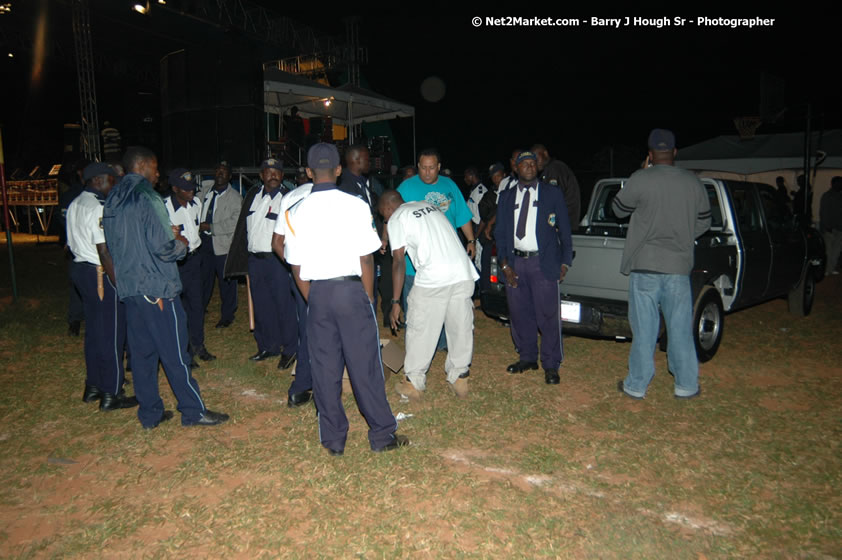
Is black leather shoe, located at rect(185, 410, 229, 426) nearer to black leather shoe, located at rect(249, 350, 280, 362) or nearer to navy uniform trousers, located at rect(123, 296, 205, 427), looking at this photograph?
navy uniform trousers, located at rect(123, 296, 205, 427)

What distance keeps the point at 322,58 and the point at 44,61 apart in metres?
9.70

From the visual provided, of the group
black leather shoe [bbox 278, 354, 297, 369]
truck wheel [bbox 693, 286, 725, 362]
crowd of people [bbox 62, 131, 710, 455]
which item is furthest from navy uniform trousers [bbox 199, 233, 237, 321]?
truck wheel [bbox 693, 286, 725, 362]

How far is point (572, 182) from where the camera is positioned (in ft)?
23.1

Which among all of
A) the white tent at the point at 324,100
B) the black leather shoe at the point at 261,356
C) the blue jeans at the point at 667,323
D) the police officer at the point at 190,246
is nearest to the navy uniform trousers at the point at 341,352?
the blue jeans at the point at 667,323

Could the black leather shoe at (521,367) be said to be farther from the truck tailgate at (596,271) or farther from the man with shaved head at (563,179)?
the man with shaved head at (563,179)

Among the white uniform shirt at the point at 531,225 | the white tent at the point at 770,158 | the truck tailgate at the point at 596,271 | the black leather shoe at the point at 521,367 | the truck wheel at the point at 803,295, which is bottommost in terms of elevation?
the black leather shoe at the point at 521,367

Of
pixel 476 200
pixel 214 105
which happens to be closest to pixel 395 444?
pixel 476 200

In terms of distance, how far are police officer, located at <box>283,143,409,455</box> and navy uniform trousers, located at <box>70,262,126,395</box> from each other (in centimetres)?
195

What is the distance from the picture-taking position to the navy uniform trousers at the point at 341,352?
12.1 ft

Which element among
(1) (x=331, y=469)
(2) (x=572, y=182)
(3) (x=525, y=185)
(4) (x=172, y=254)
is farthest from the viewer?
(2) (x=572, y=182)

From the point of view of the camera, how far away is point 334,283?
368cm

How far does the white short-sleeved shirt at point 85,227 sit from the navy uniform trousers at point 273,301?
60.8 inches

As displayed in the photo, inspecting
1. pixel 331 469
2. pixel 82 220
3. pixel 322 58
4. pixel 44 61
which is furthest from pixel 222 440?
pixel 44 61

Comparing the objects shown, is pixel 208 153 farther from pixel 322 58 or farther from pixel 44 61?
pixel 44 61
